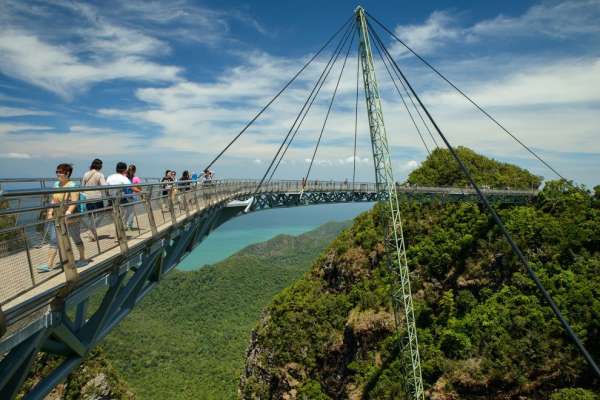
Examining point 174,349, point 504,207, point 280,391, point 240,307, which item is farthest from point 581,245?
point 240,307

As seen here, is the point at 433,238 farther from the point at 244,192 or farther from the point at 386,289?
the point at 244,192

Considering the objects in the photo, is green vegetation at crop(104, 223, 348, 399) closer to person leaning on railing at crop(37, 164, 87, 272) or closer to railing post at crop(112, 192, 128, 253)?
railing post at crop(112, 192, 128, 253)

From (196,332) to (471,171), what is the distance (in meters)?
82.9

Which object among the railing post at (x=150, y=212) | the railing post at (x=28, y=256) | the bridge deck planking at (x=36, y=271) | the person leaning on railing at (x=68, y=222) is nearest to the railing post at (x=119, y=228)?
the bridge deck planking at (x=36, y=271)

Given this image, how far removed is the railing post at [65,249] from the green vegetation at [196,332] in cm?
6816

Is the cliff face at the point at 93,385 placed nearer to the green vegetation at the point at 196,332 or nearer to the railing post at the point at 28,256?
the green vegetation at the point at 196,332

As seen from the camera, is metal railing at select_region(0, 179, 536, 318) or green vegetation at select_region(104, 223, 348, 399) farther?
green vegetation at select_region(104, 223, 348, 399)

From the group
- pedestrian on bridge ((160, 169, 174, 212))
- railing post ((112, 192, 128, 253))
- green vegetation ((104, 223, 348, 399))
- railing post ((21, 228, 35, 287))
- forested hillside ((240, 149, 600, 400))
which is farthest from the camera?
green vegetation ((104, 223, 348, 399))

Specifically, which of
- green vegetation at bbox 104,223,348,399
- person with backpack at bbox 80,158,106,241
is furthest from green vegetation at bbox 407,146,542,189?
Result: green vegetation at bbox 104,223,348,399

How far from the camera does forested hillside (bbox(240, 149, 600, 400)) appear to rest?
85.6 feet

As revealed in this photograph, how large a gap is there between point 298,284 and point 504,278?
23498mm

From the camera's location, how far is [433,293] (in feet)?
116

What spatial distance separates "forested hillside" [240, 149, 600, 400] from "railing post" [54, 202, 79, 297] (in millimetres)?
26528

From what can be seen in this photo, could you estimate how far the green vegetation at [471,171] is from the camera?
158 ft
